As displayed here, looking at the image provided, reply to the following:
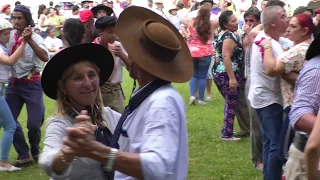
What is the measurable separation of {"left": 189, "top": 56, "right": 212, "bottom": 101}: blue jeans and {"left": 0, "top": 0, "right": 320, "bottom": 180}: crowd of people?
404 centimetres

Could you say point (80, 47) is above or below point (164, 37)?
below

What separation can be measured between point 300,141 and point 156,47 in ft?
5.11

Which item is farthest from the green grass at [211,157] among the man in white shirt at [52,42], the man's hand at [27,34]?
the man in white shirt at [52,42]

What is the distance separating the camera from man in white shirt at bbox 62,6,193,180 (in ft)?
8.20

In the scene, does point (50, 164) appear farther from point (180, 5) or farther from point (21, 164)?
point (180, 5)

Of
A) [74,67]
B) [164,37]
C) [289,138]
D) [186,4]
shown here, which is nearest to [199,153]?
[289,138]

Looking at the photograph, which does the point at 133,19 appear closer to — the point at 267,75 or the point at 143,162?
the point at 143,162

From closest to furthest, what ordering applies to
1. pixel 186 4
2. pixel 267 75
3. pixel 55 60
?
pixel 55 60 < pixel 267 75 < pixel 186 4

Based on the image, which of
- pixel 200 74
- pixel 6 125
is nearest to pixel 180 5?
pixel 200 74

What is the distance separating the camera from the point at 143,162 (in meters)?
2.50

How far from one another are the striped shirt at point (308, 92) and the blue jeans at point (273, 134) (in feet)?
6.85

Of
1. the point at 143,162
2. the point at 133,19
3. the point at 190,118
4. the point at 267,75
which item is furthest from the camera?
the point at 190,118

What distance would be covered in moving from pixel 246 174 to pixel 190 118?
12.2 ft

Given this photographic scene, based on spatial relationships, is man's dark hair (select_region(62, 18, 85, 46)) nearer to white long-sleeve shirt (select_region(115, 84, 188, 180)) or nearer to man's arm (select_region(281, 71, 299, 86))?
man's arm (select_region(281, 71, 299, 86))
